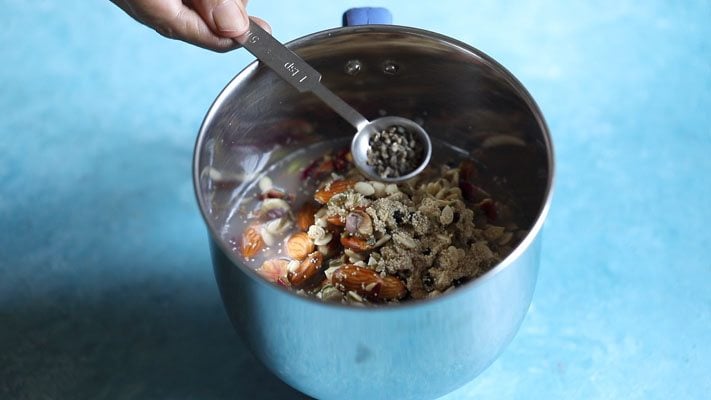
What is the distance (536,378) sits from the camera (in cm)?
65

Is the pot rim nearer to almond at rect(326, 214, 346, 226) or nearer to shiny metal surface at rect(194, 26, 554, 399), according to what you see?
shiny metal surface at rect(194, 26, 554, 399)

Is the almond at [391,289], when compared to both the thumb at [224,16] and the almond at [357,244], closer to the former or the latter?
the almond at [357,244]

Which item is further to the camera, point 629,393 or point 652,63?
point 652,63

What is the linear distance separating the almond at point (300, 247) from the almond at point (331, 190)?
0.04 metres

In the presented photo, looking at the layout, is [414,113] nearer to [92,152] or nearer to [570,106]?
[570,106]

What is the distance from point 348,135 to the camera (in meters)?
0.76

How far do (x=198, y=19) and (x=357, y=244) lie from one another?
0.20m

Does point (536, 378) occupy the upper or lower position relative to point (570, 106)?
lower

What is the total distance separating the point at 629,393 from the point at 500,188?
19 centimetres

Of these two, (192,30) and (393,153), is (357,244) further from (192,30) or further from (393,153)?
(192,30)

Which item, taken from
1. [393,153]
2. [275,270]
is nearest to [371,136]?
[393,153]

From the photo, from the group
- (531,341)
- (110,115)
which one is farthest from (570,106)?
(110,115)

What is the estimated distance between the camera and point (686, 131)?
0.78 meters

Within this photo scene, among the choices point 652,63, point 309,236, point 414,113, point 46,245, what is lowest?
point 46,245
